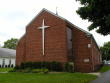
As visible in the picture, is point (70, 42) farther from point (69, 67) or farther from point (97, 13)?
point (97, 13)

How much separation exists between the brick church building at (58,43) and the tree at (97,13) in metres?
18.9

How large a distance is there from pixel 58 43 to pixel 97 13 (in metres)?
20.7

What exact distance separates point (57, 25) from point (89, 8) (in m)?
21.2

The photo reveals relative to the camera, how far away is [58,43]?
33.0 m

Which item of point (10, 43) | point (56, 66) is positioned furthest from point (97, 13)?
point (10, 43)

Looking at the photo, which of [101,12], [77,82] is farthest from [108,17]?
[77,82]

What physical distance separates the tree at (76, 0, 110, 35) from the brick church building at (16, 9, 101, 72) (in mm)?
18899

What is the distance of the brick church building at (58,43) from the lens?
3269 centimetres

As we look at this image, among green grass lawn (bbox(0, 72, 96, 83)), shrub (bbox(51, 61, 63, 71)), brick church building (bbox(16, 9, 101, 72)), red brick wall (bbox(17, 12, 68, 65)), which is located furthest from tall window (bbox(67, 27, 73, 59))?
green grass lawn (bbox(0, 72, 96, 83))

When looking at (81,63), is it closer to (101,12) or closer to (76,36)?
(76,36)

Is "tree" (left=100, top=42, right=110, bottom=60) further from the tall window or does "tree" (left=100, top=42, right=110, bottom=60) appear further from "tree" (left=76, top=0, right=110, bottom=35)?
"tree" (left=76, top=0, right=110, bottom=35)

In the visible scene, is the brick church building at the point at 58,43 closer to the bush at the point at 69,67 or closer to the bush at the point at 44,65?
the bush at the point at 69,67

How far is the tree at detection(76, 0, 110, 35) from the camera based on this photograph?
11.8 m

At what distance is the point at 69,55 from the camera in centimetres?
3297
